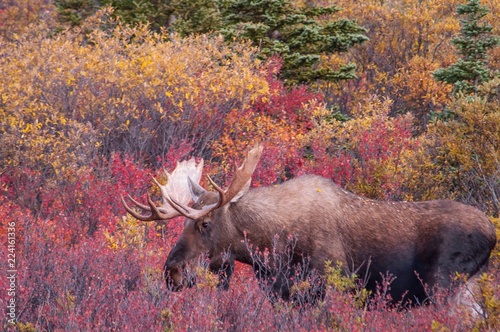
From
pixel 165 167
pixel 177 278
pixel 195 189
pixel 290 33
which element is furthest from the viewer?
pixel 290 33

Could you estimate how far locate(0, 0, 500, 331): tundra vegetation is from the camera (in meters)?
5.74

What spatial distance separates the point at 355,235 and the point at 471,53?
25.5 feet

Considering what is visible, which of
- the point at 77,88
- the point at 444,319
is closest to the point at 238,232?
the point at 444,319

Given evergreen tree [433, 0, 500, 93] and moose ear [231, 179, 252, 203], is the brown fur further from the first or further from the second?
evergreen tree [433, 0, 500, 93]

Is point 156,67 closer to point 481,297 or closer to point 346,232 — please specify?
point 346,232

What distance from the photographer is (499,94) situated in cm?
1132

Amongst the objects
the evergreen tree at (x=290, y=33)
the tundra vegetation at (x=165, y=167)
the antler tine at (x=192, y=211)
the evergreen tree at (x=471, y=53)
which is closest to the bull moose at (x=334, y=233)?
the antler tine at (x=192, y=211)

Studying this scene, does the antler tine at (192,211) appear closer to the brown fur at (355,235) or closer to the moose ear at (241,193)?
the brown fur at (355,235)

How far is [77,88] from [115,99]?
626 millimetres

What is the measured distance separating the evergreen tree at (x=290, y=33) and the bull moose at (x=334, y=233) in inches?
370

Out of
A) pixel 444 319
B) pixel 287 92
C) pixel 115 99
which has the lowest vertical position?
pixel 287 92

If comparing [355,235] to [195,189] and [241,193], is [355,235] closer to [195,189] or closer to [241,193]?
[241,193]

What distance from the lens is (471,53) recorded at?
1362cm

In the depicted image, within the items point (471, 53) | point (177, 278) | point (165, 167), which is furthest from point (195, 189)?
point (471, 53)
